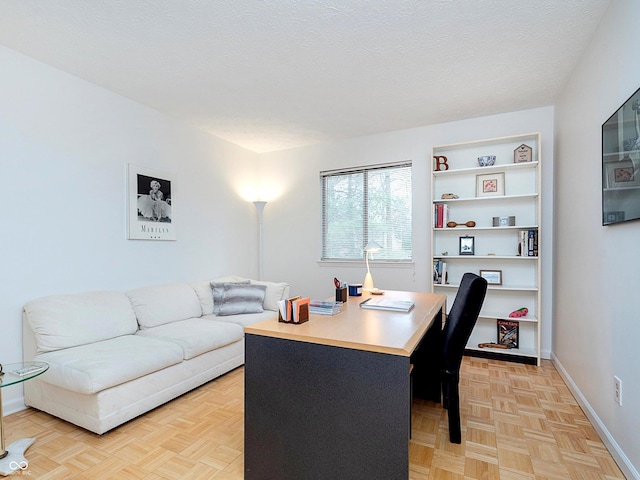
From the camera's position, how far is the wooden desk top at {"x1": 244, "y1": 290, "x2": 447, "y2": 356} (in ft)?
4.19

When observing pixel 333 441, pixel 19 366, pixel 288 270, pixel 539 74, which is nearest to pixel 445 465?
pixel 333 441

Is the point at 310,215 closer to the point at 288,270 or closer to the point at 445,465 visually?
the point at 288,270

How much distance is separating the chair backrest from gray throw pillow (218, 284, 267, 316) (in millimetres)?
2143

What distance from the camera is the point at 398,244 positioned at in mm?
3875

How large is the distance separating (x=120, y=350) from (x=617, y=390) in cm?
292

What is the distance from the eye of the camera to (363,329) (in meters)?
1.48

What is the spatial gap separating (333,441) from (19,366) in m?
1.85

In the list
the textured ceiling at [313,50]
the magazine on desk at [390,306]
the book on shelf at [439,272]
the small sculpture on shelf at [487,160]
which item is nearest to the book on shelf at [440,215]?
the book on shelf at [439,272]

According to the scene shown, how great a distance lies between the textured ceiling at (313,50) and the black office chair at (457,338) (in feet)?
5.14

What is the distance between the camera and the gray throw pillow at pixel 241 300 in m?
3.38

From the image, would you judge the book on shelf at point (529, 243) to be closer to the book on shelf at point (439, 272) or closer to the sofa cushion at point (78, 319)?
the book on shelf at point (439, 272)

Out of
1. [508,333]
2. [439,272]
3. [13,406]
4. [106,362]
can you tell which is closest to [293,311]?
[106,362]

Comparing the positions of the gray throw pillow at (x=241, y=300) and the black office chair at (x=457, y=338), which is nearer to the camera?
the black office chair at (x=457, y=338)

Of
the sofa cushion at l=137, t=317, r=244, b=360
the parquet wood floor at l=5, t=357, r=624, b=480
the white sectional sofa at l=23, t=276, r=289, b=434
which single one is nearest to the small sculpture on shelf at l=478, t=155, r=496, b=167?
the parquet wood floor at l=5, t=357, r=624, b=480
